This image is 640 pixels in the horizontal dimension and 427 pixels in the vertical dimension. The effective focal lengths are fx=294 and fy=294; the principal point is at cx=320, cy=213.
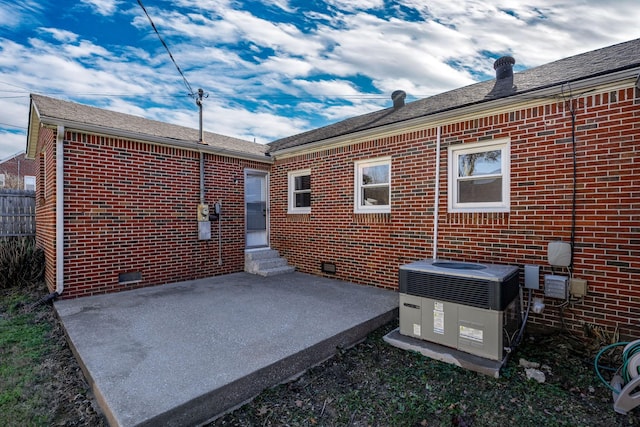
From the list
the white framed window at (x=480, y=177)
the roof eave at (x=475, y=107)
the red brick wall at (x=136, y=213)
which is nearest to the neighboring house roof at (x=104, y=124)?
the red brick wall at (x=136, y=213)

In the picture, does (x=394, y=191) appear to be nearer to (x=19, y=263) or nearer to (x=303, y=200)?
(x=303, y=200)

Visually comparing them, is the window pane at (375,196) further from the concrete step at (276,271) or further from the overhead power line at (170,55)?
the overhead power line at (170,55)

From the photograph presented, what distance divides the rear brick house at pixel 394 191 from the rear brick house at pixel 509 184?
0.02 m

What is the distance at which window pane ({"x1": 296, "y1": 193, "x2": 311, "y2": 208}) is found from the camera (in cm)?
728

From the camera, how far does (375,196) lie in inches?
236

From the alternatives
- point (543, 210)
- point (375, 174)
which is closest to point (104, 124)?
point (375, 174)

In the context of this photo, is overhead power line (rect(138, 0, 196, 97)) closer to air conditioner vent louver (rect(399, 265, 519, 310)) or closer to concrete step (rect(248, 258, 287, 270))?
concrete step (rect(248, 258, 287, 270))

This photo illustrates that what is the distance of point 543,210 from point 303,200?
191 inches

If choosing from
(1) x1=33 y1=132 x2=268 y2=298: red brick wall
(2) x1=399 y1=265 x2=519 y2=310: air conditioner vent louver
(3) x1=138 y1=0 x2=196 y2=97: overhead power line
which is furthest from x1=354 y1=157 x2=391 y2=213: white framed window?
(3) x1=138 y1=0 x2=196 y2=97: overhead power line

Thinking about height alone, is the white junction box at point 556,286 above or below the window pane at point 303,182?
below

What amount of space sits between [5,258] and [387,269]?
8129 millimetres

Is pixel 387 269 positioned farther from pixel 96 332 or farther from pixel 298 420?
pixel 96 332

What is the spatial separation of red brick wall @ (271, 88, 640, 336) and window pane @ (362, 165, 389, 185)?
0.25 m

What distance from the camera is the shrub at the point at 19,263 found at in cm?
629
